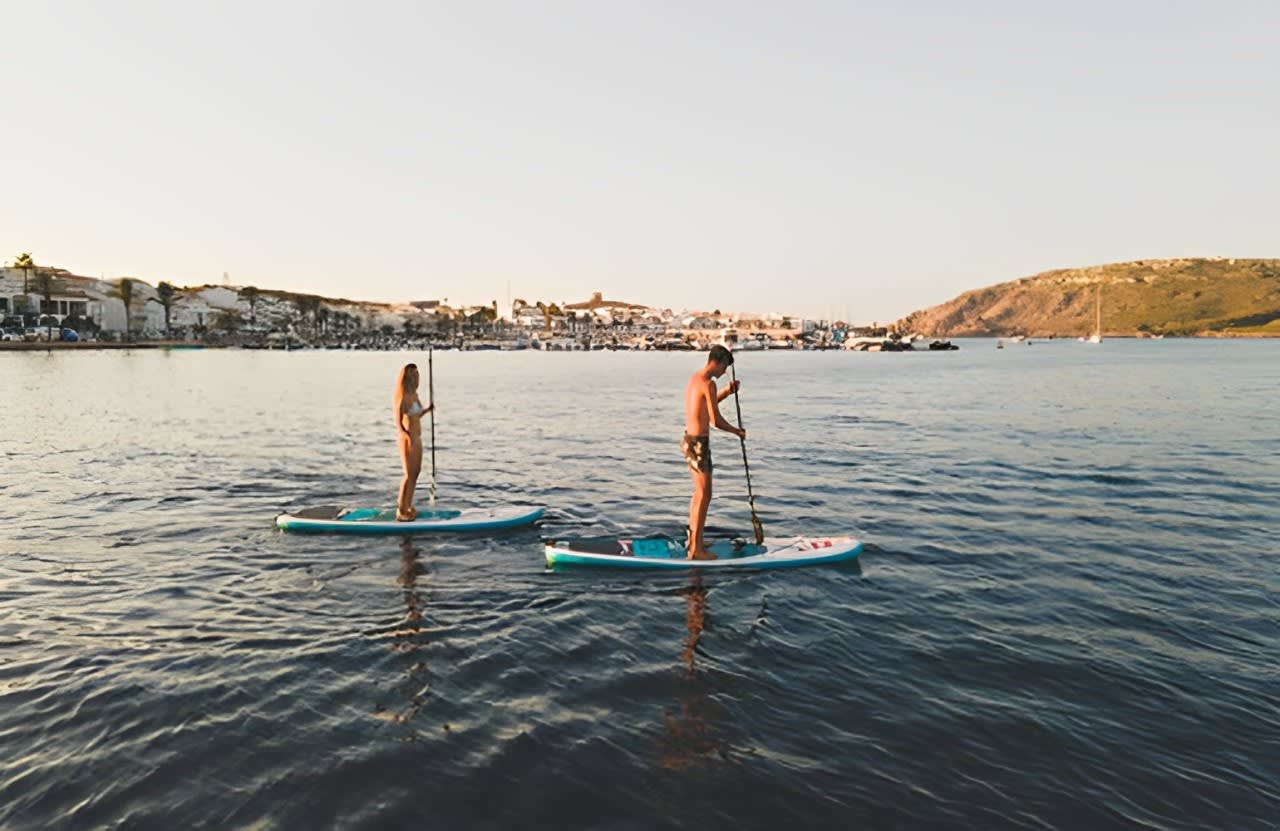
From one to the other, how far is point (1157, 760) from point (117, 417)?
148 feet

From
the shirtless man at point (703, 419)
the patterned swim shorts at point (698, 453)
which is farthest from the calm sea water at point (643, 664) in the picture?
the patterned swim shorts at point (698, 453)

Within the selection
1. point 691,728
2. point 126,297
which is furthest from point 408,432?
point 126,297

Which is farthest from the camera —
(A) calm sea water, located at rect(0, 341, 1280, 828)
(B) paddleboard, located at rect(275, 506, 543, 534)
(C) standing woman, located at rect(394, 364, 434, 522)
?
(B) paddleboard, located at rect(275, 506, 543, 534)

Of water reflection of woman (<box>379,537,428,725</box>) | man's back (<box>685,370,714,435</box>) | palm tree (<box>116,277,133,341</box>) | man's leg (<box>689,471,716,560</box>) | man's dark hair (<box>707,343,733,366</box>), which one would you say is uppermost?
palm tree (<box>116,277,133,341</box>)

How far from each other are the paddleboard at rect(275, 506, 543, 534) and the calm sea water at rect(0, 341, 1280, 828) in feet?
1.42

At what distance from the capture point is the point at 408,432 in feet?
47.8

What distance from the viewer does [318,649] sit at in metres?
9.03

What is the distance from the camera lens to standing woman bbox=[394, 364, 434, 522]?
1445 cm

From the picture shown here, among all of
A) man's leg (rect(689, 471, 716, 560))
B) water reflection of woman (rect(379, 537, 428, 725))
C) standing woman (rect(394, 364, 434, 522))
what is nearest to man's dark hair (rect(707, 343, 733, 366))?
man's leg (rect(689, 471, 716, 560))

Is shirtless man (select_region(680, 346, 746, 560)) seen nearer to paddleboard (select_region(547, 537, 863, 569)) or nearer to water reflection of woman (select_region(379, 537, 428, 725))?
paddleboard (select_region(547, 537, 863, 569))

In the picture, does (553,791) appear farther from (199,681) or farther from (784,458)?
(784,458)

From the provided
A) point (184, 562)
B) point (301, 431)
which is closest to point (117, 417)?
point (301, 431)

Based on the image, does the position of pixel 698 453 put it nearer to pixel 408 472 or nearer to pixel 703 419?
pixel 703 419

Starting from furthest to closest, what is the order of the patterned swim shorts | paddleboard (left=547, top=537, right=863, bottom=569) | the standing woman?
the standing woman
paddleboard (left=547, top=537, right=863, bottom=569)
the patterned swim shorts
